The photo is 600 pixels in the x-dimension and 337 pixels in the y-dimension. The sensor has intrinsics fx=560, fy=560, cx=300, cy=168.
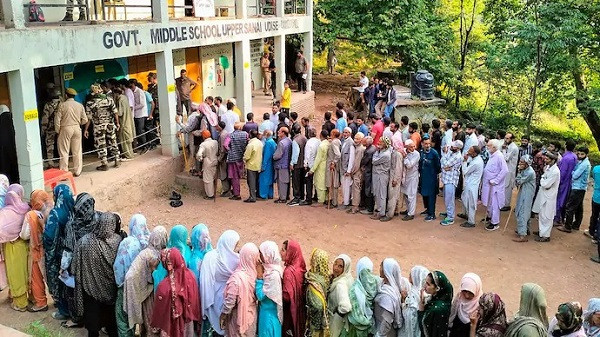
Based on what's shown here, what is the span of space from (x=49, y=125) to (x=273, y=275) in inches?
278

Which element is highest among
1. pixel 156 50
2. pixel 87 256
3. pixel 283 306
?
pixel 156 50

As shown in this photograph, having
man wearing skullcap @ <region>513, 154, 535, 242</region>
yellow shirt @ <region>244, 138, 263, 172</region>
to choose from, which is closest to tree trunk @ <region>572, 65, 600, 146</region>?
man wearing skullcap @ <region>513, 154, 535, 242</region>

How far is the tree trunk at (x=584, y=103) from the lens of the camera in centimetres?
1515

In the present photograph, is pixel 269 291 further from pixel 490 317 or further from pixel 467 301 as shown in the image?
pixel 490 317

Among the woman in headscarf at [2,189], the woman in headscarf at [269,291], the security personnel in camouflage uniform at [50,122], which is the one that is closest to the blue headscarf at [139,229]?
the woman in headscarf at [269,291]

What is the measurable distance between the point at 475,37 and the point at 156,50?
14.7 m

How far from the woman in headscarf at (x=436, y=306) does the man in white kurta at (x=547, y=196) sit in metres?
4.92

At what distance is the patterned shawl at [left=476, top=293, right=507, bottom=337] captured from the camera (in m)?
4.69

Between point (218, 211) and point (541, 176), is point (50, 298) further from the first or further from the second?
point (541, 176)

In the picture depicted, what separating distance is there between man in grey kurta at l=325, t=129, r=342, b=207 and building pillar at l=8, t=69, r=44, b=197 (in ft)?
16.3

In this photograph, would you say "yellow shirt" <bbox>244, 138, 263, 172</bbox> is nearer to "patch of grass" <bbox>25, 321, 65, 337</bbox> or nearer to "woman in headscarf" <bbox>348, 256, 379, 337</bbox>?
"patch of grass" <bbox>25, 321, 65, 337</bbox>

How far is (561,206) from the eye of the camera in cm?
981

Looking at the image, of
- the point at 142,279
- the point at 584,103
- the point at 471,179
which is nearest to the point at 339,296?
the point at 142,279

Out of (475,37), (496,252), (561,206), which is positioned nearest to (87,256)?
(496,252)
